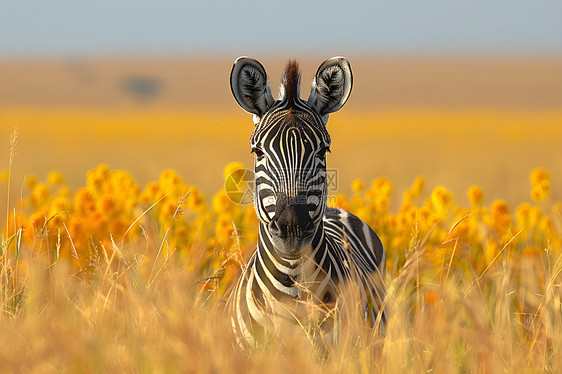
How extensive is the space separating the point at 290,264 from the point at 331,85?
1.32 metres

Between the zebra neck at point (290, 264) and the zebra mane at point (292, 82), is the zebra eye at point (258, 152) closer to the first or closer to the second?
the zebra mane at point (292, 82)

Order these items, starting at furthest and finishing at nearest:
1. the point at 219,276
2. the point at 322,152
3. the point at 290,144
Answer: the point at 219,276
the point at 322,152
the point at 290,144

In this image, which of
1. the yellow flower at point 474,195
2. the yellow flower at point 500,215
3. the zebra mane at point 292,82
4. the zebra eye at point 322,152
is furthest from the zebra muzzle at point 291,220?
the yellow flower at point 474,195

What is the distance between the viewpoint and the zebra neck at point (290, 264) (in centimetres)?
386

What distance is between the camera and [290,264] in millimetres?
3854

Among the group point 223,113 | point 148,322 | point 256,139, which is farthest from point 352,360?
point 223,113

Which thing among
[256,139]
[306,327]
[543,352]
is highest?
[256,139]

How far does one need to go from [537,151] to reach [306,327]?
877 inches

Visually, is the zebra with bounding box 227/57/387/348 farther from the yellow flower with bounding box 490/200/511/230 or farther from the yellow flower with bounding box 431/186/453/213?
the yellow flower with bounding box 490/200/511/230

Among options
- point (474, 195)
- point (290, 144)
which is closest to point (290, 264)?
point (290, 144)

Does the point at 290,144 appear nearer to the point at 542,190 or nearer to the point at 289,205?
the point at 289,205

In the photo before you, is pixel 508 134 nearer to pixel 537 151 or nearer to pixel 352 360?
pixel 537 151

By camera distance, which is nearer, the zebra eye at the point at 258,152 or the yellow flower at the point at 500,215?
the zebra eye at the point at 258,152

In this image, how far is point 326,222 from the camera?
5.90 metres
